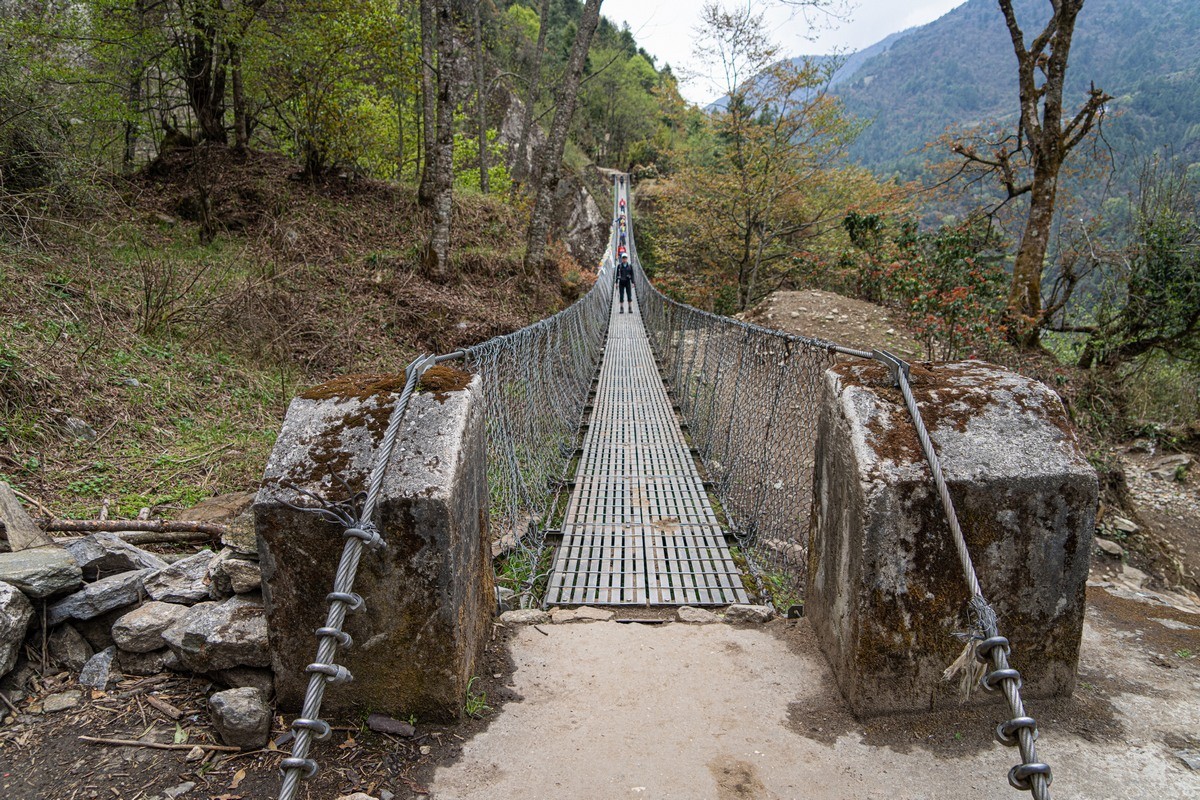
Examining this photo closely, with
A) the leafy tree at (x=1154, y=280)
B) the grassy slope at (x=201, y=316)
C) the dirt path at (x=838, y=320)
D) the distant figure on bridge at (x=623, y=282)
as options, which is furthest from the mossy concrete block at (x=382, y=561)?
the distant figure on bridge at (x=623, y=282)

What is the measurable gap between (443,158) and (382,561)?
20.1ft

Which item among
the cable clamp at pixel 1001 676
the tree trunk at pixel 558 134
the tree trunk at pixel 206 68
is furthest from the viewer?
the tree trunk at pixel 558 134

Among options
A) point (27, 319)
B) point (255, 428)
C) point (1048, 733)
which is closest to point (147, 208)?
point (27, 319)

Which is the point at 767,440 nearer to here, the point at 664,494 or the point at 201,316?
the point at 664,494

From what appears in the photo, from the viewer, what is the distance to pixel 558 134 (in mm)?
8219

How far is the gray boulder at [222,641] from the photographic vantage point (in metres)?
1.38

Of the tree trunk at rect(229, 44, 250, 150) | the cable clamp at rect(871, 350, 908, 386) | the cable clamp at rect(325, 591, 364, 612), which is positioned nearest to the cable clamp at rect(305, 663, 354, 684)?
the cable clamp at rect(325, 591, 364, 612)

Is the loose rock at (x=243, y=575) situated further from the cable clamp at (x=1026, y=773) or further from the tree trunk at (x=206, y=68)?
the tree trunk at (x=206, y=68)

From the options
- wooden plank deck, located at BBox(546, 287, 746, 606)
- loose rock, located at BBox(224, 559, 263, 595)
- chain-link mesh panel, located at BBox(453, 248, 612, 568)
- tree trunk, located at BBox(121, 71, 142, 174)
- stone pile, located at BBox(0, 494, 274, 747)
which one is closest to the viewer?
stone pile, located at BBox(0, 494, 274, 747)

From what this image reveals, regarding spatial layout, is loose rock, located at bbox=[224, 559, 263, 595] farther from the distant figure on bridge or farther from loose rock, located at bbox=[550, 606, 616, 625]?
the distant figure on bridge

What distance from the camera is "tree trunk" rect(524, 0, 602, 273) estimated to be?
26.4ft

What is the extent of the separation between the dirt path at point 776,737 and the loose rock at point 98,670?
820mm

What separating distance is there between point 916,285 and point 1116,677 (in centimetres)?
590

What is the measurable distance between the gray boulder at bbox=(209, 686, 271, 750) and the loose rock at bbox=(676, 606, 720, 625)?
4.09ft
